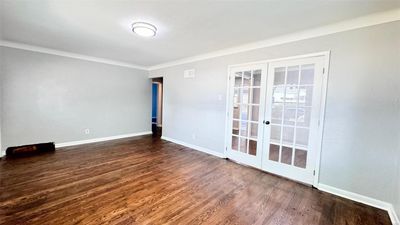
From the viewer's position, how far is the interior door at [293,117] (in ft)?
8.85

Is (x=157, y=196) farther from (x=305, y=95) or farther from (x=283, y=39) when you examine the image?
(x=283, y=39)

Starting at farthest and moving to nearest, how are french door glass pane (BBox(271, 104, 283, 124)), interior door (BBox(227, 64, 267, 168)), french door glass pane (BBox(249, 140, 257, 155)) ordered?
french door glass pane (BBox(249, 140, 257, 155)) < interior door (BBox(227, 64, 267, 168)) < french door glass pane (BBox(271, 104, 283, 124))

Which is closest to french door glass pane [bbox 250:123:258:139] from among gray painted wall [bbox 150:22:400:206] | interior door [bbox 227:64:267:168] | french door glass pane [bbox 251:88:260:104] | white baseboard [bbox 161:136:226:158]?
interior door [bbox 227:64:267:168]

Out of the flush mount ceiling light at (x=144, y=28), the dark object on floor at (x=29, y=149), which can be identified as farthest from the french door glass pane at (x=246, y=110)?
the dark object on floor at (x=29, y=149)

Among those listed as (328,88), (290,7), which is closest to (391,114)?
(328,88)

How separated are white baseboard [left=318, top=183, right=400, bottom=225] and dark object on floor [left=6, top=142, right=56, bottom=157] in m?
5.59

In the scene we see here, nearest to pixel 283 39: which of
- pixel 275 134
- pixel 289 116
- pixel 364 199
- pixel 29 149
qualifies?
pixel 289 116

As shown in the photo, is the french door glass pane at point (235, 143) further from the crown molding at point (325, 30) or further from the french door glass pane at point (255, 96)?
the crown molding at point (325, 30)

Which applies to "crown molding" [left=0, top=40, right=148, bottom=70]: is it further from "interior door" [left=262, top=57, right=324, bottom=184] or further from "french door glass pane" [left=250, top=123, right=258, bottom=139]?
"interior door" [left=262, top=57, right=324, bottom=184]

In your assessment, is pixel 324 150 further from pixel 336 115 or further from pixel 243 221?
pixel 243 221

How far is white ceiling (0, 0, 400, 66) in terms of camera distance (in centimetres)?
204

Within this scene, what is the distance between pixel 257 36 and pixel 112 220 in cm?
328

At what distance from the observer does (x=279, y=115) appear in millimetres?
3070

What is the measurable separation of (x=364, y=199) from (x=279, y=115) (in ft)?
5.05
